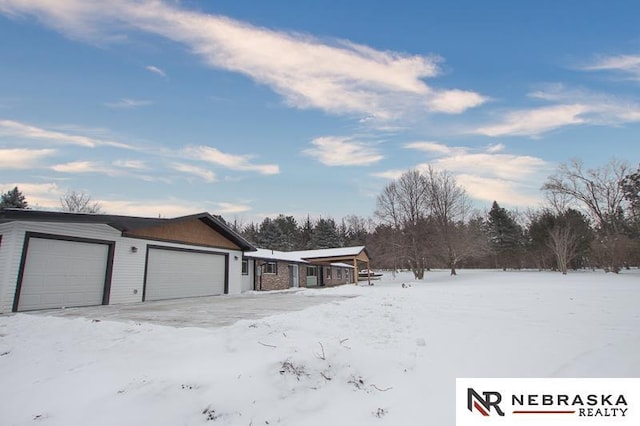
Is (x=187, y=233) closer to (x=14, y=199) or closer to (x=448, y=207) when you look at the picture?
(x=448, y=207)

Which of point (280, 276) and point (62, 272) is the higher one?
point (62, 272)

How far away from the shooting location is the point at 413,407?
352 cm

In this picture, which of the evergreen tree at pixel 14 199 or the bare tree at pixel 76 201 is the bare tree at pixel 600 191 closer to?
the bare tree at pixel 76 201

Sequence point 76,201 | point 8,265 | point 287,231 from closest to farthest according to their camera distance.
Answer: point 8,265 → point 76,201 → point 287,231

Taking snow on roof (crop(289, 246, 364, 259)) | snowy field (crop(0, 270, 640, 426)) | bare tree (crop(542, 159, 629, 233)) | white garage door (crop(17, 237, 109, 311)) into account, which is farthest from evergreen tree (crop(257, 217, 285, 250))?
snowy field (crop(0, 270, 640, 426))

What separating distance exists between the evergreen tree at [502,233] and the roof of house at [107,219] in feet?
141

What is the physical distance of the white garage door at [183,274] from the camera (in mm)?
13180

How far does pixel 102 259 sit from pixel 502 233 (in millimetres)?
51093

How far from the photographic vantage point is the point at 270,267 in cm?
2322

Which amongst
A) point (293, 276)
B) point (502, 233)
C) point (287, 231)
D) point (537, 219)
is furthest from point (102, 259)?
point (502, 233)

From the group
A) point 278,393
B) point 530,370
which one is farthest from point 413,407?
point 530,370

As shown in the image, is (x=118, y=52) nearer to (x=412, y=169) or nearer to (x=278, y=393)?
(x=278, y=393)

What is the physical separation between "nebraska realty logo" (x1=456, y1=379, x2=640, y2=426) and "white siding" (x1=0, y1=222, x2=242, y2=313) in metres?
11.2

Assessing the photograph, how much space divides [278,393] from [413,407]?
1.47 meters
